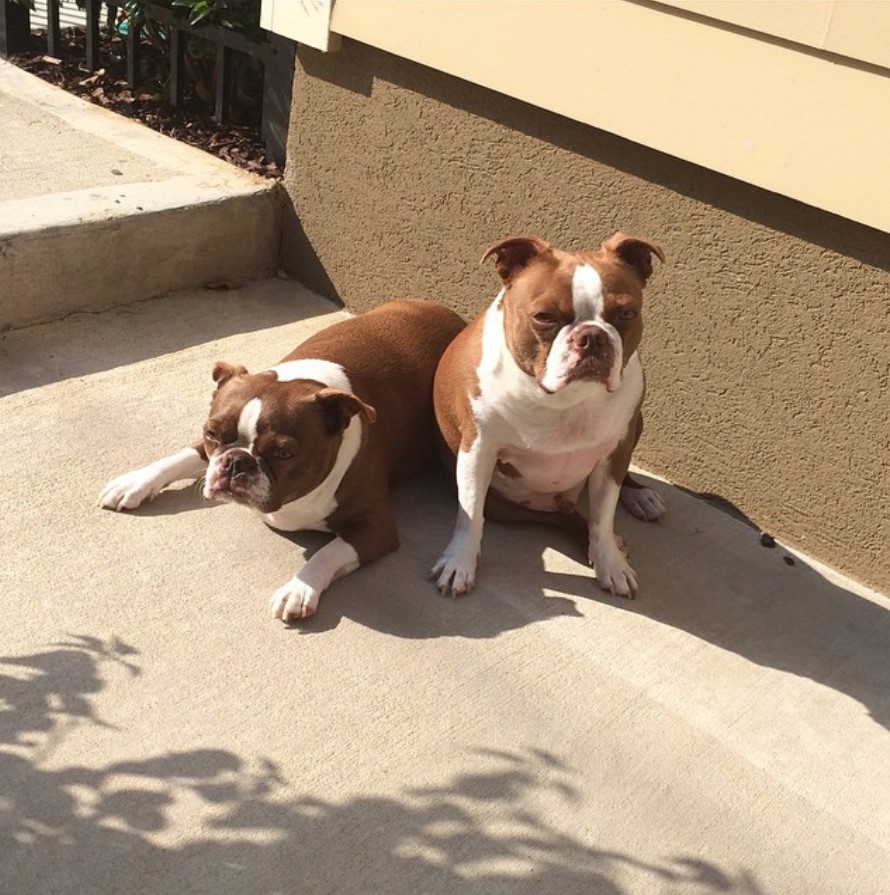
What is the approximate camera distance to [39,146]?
6402 mm

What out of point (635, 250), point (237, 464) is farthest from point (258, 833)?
point (635, 250)

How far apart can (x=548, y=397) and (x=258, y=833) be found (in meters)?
1.69

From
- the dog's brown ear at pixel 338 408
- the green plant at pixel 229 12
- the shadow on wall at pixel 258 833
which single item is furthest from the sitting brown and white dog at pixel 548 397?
the green plant at pixel 229 12

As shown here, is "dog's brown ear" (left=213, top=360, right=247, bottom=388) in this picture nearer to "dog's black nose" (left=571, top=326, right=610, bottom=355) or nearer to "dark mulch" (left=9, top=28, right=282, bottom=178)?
"dog's black nose" (left=571, top=326, right=610, bottom=355)

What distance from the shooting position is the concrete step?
5438 millimetres

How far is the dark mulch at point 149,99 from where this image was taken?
22.5 ft

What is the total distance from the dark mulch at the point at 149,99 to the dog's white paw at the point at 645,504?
285 cm

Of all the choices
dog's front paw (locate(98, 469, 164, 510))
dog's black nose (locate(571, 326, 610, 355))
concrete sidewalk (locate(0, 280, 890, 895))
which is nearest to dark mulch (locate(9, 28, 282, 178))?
concrete sidewalk (locate(0, 280, 890, 895))

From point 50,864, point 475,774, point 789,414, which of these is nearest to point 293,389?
point 475,774

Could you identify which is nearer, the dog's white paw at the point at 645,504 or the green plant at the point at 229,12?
the dog's white paw at the point at 645,504

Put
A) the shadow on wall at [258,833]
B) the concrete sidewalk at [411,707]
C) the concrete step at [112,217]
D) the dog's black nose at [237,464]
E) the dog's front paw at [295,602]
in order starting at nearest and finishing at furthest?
the shadow on wall at [258,833] < the concrete sidewalk at [411,707] < the dog's black nose at [237,464] < the dog's front paw at [295,602] < the concrete step at [112,217]

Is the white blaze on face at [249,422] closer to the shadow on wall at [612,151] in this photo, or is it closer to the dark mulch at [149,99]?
the shadow on wall at [612,151]

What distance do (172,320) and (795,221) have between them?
9.75 ft

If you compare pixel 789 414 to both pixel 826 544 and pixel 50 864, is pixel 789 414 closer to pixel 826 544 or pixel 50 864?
pixel 826 544
